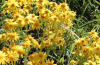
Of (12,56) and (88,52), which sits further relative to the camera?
(88,52)

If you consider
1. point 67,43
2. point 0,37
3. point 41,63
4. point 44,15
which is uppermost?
point 44,15

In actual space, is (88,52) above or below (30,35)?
below

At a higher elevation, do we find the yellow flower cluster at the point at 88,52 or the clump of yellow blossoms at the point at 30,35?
the clump of yellow blossoms at the point at 30,35

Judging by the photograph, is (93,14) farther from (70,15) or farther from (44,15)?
(44,15)

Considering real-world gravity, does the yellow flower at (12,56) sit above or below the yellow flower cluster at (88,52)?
above

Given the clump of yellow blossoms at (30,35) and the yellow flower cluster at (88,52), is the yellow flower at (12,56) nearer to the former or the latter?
the clump of yellow blossoms at (30,35)

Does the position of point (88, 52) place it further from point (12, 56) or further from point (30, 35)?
point (12, 56)

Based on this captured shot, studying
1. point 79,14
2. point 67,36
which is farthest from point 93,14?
point 67,36

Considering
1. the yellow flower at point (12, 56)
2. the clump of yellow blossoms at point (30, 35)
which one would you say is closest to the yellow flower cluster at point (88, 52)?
the clump of yellow blossoms at point (30, 35)

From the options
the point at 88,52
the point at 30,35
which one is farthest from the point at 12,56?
the point at 88,52

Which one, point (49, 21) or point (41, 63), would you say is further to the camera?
point (49, 21)

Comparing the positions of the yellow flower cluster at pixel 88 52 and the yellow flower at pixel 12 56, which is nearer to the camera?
the yellow flower at pixel 12 56

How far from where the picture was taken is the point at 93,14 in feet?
11.2

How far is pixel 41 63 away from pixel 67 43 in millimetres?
884
